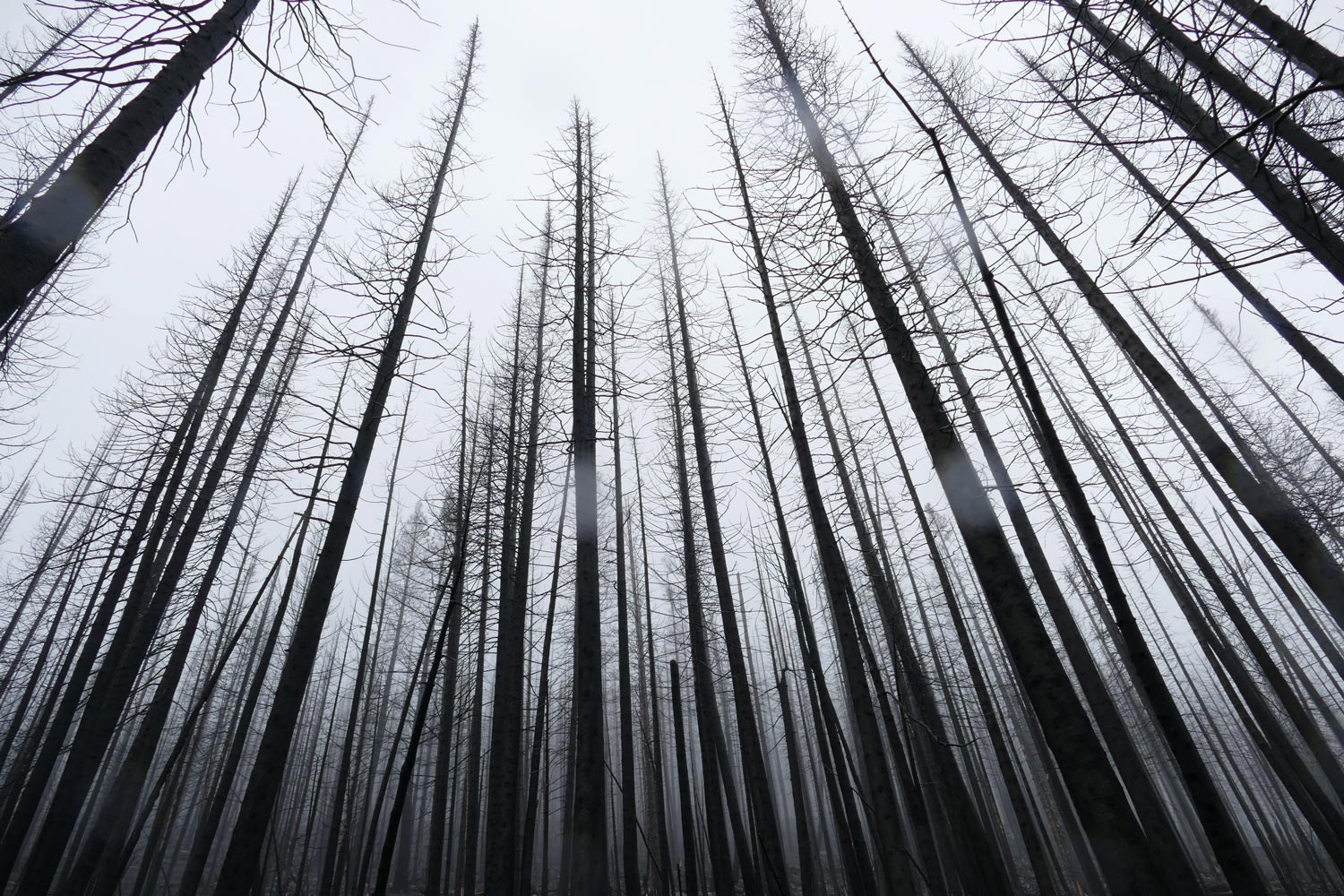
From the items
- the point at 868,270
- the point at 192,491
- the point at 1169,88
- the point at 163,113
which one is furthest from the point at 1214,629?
the point at 192,491

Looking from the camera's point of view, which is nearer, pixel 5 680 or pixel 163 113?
pixel 163 113

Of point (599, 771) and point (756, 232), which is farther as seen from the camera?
point (756, 232)

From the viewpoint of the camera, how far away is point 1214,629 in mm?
11930

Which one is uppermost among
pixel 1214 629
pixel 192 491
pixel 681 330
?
pixel 681 330

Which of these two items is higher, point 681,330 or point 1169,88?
point 681,330

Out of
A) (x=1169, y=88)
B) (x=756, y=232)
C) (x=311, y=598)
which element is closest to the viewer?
(x=311, y=598)

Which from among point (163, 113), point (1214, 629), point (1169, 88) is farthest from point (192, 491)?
point (1214, 629)

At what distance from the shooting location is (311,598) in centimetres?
520

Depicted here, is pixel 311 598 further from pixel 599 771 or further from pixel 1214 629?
pixel 1214 629

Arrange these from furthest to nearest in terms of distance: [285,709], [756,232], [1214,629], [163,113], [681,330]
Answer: [1214,629]
[681,330]
[756,232]
[285,709]
[163,113]

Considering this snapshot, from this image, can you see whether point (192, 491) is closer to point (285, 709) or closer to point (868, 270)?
point (285, 709)

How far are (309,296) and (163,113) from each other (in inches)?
427

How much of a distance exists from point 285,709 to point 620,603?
22.5 ft

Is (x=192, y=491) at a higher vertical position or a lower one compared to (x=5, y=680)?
higher
